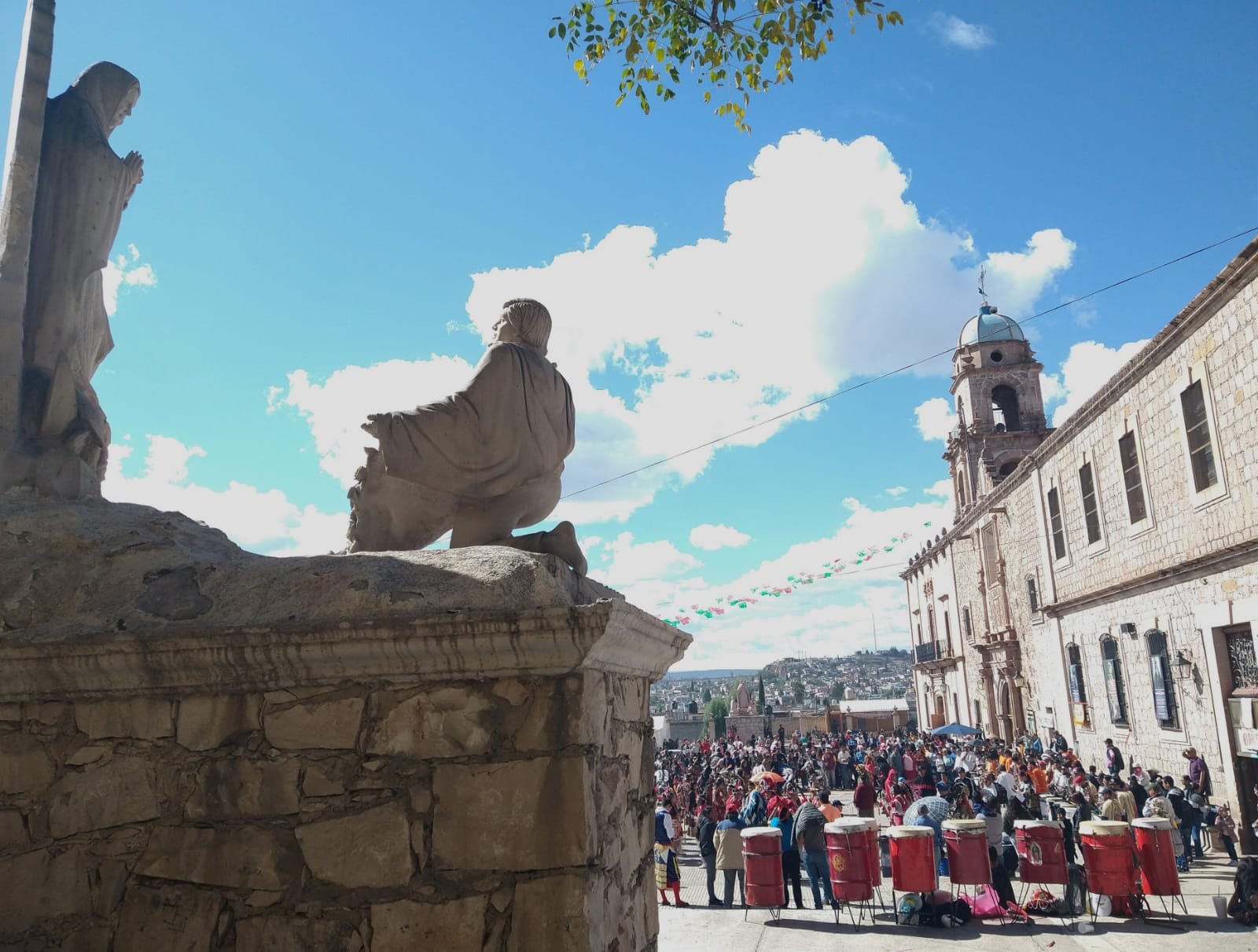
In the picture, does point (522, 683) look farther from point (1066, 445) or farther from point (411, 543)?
point (1066, 445)

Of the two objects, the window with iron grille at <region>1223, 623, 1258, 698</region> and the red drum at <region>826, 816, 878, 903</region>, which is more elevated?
the window with iron grille at <region>1223, 623, 1258, 698</region>

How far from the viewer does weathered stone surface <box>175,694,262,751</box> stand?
2.37m

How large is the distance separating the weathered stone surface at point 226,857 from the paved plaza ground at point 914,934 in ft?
17.7

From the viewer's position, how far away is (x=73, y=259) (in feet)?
13.6

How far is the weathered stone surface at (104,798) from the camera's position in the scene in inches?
93.6

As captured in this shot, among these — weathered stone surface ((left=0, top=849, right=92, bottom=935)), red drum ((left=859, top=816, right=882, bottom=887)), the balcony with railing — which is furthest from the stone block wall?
the balcony with railing

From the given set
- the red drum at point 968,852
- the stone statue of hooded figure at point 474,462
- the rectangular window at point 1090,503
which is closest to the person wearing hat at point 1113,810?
the red drum at point 968,852

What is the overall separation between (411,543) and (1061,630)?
21.3 metres

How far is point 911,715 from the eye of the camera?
189ft

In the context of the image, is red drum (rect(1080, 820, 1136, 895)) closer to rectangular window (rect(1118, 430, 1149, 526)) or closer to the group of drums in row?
the group of drums in row

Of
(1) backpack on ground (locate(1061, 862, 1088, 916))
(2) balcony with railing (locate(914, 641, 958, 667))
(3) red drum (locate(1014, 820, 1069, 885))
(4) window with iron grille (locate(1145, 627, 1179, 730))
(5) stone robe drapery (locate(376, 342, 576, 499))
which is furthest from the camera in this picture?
(2) balcony with railing (locate(914, 641, 958, 667))

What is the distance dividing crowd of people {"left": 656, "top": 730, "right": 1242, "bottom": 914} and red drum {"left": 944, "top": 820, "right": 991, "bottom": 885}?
56 centimetres

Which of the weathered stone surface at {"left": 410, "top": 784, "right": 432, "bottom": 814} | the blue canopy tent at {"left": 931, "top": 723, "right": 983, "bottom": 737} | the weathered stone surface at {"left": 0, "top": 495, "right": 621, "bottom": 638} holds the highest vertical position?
the weathered stone surface at {"left": 0, "top": 495, "right": 621, "bottom": 638}

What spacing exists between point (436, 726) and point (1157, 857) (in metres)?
8.65
